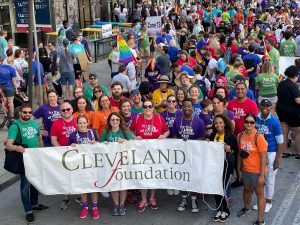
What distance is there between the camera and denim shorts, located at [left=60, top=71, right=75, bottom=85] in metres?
12.4

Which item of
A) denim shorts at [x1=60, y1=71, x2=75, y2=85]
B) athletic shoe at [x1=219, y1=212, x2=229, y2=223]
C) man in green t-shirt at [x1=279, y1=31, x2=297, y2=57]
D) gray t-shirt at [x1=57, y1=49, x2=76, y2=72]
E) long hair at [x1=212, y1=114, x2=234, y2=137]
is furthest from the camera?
man in green t-shirt at [x1=279, y1=31, x2=297, y2=57]

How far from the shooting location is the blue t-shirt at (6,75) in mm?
10820

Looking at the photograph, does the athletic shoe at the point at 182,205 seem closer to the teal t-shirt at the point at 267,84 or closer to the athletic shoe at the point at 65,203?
the athletic shoe at the point at 65,203

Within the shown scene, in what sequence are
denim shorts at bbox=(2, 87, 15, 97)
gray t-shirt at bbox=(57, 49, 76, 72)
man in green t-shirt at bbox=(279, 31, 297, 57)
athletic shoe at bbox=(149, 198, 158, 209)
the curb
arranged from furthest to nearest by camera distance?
1. man in green t-shirt at bbox=(279, 31, 297, 57)
2. gray t-shirt at bbox=(57, 49, 76, 72)
3. denim shorts at bbox=(2, 87, 15, 97)
4. the curb
5. athletic shoe at bbox=(149, 198, 158, 209)

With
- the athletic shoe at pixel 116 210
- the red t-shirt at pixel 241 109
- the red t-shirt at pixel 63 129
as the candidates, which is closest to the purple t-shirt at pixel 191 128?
the red t-shirt at pixel 241 109

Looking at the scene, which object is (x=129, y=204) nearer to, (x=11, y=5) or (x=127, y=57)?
(x=127, y=57)

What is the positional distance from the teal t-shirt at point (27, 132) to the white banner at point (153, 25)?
993 centimetres

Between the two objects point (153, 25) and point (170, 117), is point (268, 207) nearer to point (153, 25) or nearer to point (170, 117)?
point (170, 117)

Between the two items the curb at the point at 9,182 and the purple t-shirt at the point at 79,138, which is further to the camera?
the curb at the point at 9,182

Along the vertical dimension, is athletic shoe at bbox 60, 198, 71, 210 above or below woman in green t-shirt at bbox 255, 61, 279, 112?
below

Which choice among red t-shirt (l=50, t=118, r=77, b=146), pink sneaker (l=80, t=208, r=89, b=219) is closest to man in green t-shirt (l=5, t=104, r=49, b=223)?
→ red t-shirt (l=50, t=118, r=77, b=146)

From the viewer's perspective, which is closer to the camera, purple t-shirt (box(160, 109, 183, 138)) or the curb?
purple t-shirt (box(160, 109, 183, 138))

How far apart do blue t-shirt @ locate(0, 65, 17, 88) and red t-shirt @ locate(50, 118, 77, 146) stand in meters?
4.33

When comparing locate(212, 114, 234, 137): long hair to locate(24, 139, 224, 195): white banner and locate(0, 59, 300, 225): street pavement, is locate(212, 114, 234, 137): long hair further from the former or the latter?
locate(0, 59, 300, 225): street pavement
